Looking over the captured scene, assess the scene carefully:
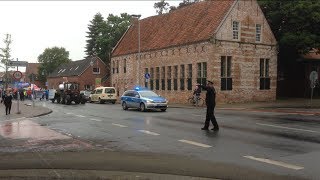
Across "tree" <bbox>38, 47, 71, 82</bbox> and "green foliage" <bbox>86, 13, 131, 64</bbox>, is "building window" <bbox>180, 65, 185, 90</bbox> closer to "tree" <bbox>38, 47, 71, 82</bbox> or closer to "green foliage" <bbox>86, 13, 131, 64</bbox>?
"green foliage" <bbox>86, 13, 131, 64</bbox>

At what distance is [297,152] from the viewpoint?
10.9 meters

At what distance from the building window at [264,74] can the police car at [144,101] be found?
15060mm

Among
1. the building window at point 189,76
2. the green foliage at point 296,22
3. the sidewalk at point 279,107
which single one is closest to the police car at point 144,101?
the sidewalk at point 279,107

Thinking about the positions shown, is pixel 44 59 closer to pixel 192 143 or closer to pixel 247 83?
pixel 247 83

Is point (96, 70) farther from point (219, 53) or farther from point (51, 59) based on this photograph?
point (51, 59)

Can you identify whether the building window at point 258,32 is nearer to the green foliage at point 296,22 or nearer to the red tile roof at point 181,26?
the green foliage at point 296,22

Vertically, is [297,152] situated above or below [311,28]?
below

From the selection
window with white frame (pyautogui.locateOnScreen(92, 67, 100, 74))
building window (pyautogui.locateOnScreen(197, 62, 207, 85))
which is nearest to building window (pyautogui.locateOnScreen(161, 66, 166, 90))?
building window (pyautogui.locateOnScreen(197, 62, 207, 85))

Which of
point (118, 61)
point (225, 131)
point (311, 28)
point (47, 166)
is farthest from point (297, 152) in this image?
point (118, 61)

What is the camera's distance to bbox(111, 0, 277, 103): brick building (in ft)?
127

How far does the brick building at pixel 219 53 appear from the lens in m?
38.6

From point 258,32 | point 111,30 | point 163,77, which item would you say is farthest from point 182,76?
point 111,30

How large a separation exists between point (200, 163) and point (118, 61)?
1935 inches

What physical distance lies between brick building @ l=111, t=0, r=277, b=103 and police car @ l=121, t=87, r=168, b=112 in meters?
9.46
